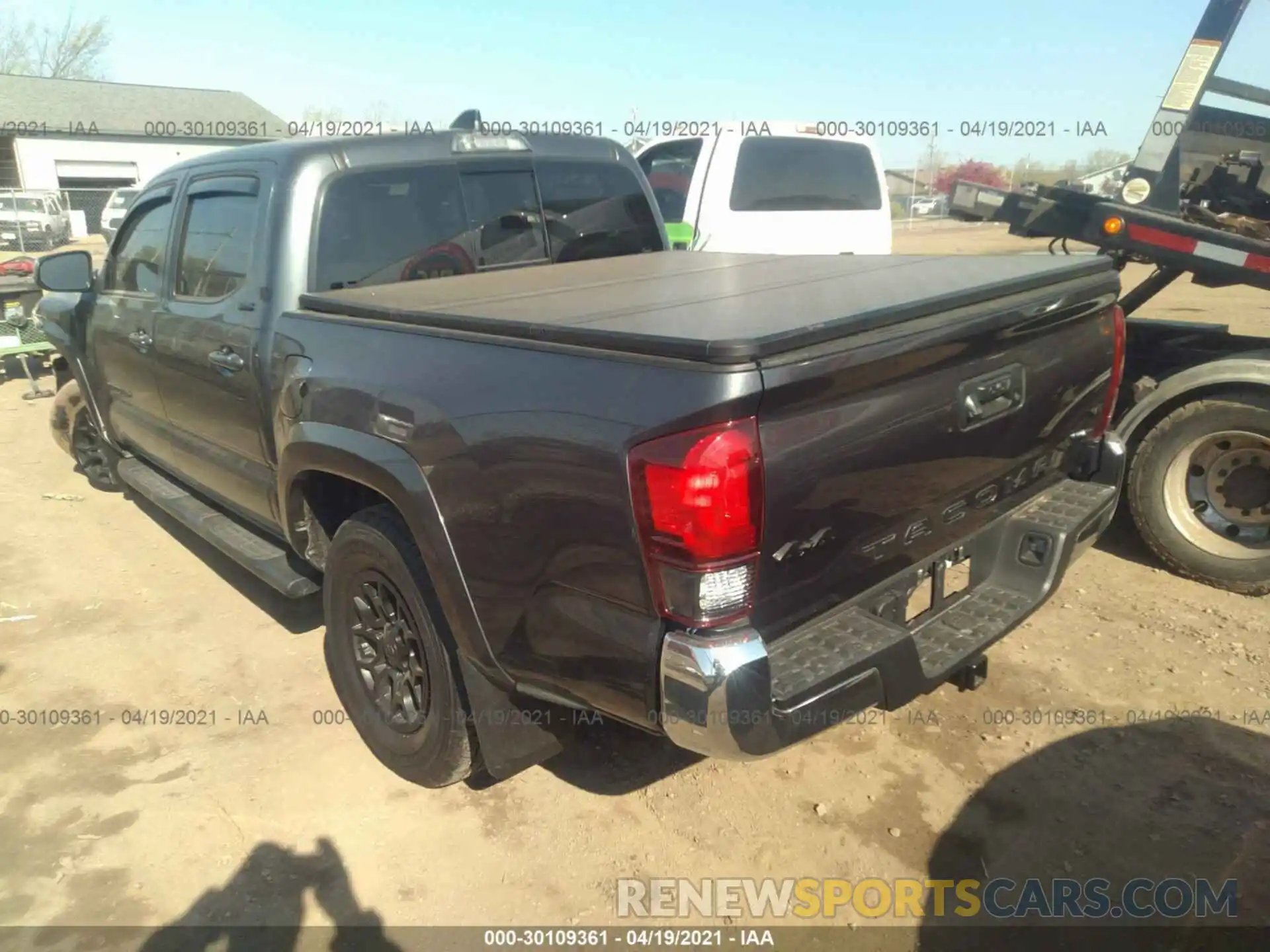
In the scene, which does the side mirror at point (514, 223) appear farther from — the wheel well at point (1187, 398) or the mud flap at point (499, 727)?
the wheel well at point (1187, 398)

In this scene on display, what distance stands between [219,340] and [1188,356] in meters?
4.47

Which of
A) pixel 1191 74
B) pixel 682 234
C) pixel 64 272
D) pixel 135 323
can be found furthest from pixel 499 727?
pixel 682 234

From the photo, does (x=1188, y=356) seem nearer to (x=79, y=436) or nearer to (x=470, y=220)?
Answer: (x=470, y=220)

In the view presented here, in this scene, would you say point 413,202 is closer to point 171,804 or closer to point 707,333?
point 707,333

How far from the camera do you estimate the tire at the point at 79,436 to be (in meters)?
6.24

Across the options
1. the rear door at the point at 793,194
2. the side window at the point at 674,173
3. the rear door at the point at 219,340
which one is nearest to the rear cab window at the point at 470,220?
the rear door at the point at 219,340

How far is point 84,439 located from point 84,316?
156 centimetres

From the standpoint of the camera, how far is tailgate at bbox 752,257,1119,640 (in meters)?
2.03

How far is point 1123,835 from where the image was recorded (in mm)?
2738

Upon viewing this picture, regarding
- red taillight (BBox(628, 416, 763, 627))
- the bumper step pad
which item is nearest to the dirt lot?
the bumper step pad

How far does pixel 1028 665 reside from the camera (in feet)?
12.1

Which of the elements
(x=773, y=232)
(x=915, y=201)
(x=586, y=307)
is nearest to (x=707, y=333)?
(x=586, y=307)

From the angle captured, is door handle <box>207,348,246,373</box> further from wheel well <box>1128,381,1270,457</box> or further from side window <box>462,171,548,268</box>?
wheel well <box>1128,381,1270,457</box>

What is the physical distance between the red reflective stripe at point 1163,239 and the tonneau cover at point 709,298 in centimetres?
138
